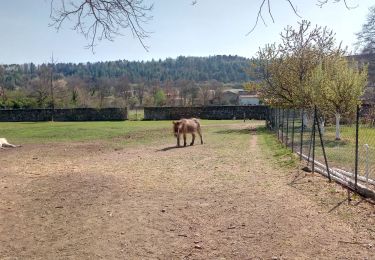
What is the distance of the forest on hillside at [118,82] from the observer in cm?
6259

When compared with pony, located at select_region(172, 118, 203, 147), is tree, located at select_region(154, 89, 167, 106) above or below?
above

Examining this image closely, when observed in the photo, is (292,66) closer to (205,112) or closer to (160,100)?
(205,112)

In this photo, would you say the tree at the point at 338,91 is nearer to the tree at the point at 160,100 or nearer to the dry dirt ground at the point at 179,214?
the dry dirt ground at the point at 179,214

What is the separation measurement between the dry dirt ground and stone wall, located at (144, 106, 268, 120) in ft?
120

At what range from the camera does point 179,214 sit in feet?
23.7

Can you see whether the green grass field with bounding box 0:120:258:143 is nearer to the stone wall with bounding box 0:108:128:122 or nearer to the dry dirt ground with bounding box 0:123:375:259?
the dry dirt ground with bounding box 0:123:375:259

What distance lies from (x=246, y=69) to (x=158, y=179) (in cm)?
2503

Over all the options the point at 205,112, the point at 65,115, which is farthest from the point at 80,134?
the point at 65,115

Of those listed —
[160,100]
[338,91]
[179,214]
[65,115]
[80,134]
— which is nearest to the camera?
[179,214]

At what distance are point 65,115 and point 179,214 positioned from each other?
47.0m

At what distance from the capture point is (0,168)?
13.1 meters

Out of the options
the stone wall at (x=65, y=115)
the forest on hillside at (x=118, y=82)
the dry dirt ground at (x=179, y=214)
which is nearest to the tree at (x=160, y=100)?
the forest on hillside at (x=118, y=82)

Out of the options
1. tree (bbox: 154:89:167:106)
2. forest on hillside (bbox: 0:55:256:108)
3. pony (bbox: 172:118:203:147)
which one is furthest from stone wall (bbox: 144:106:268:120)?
pony (bbox: 172:118:203:147)

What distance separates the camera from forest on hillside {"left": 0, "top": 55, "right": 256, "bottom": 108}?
6259 cm
